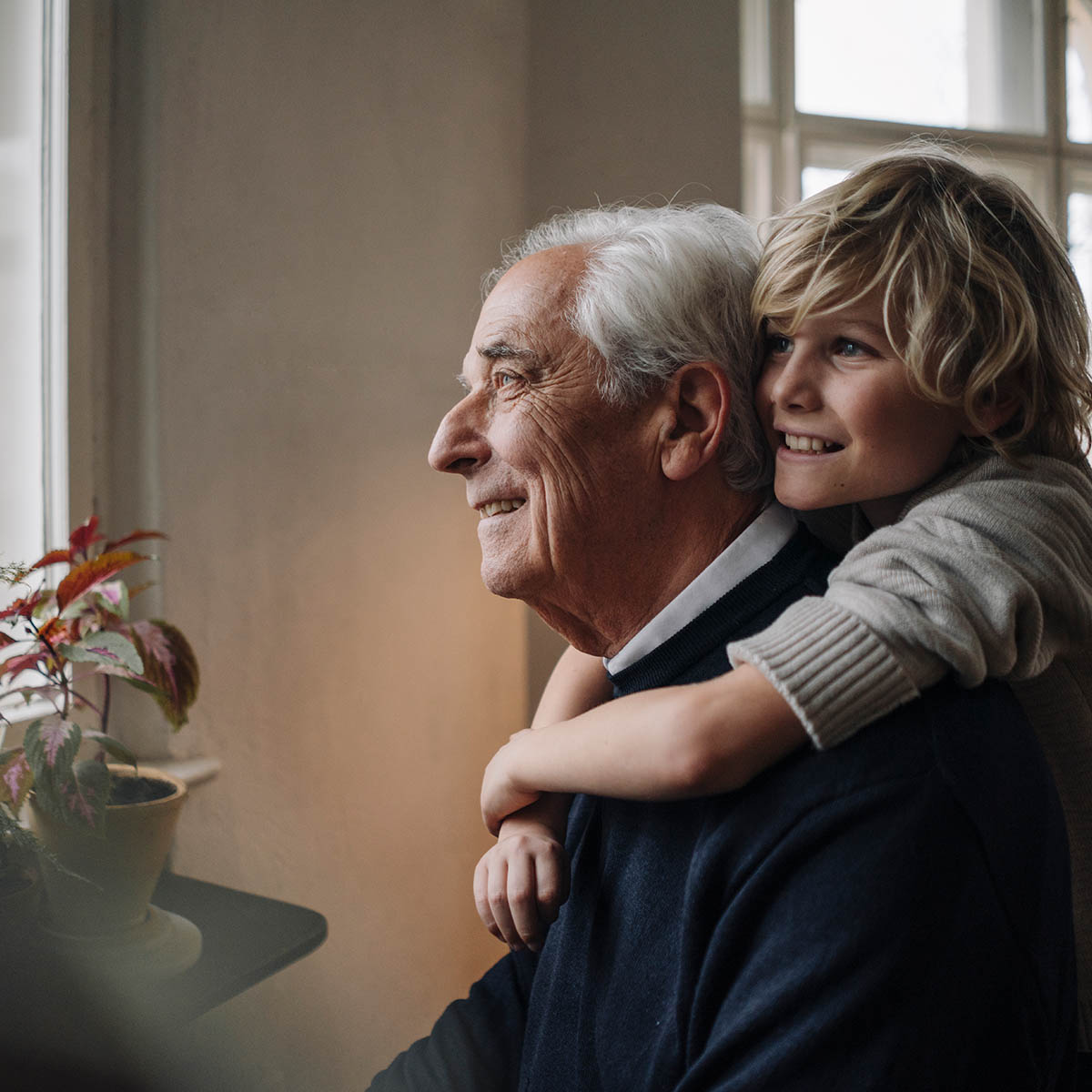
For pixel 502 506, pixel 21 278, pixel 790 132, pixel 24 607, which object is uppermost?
pixel 790 132

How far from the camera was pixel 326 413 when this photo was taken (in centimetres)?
211

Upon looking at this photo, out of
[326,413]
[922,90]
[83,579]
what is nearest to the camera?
[83,579]

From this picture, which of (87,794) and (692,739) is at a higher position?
(692,739)

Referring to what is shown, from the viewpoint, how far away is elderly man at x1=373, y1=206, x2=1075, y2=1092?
2.56ft

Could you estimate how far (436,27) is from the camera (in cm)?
227

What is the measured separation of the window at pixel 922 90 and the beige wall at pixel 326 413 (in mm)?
944

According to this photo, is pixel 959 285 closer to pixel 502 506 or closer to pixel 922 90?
pixel 502 506

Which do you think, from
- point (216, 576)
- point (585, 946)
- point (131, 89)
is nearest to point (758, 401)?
point (585, 946)

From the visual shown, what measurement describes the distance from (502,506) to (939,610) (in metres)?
0.54

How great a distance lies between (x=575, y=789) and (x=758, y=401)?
1.59 ft

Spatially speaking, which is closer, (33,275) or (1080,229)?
(33,275)

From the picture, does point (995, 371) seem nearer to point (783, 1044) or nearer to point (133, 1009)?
point (783, 1044)

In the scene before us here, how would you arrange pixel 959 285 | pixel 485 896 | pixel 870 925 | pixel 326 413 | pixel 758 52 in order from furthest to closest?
pixel 758 52
pixel 326 413
pixel 485 896
pixel 959 285
pixel 870 925

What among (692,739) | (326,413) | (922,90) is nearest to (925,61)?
(922,90)
